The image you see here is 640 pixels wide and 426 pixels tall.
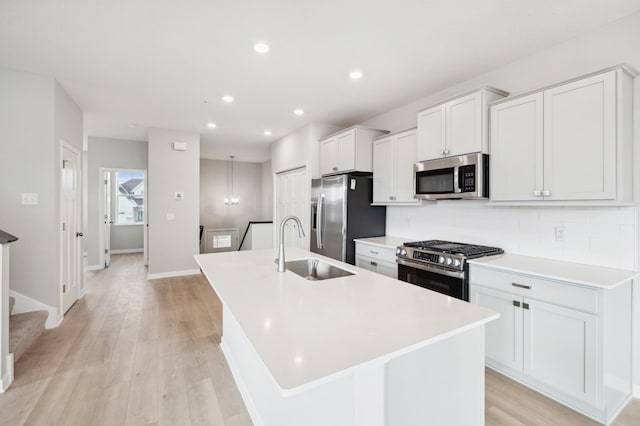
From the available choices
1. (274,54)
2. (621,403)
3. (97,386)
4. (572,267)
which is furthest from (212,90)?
(621,403)

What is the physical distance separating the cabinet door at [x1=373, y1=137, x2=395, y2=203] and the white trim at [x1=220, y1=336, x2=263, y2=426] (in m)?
2.46

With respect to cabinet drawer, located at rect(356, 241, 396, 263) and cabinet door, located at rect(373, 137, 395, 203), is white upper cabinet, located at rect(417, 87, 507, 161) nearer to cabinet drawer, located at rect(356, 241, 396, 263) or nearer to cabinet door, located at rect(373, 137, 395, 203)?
cabinet door, located at rect(373, 137, 395, 203)

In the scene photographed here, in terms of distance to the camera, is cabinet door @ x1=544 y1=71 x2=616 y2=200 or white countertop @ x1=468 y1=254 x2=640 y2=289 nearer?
white countertop @ x1=468 y1=254 x2=640 y2=289

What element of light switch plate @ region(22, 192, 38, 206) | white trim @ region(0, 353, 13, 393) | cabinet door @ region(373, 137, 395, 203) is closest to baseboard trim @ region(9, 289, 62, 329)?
light switch plate @ region(22, 192, 38, 206)

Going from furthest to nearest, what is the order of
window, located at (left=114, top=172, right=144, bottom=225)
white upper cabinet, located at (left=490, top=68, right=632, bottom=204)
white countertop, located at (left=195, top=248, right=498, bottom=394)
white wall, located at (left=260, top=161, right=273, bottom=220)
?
white wall, located at (left=260, top=161, right=273, bottom=220) → window, located at (left=114, top=172, right=144, bottom=225) → white upper cabinet, located at (left=490, top=68, right=632, bottom=204) → white countertop, located at (left=195, top=248, right=498, bottom=394)

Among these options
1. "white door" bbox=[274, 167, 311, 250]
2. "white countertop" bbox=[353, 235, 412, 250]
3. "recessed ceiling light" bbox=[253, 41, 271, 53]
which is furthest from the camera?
"white door" bbox=[274, 167, 311, 250]

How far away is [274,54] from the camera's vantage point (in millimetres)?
2645

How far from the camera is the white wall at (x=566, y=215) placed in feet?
6.81

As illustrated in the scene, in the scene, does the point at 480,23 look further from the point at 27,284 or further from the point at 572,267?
the point at 27,284

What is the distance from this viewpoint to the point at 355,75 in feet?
10.0

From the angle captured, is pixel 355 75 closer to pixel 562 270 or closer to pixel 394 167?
pixel 394 167

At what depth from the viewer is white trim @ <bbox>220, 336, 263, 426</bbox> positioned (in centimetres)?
183

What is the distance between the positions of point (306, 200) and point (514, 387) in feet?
11.6

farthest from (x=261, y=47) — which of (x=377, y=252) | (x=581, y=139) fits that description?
(x=581, y=139)
